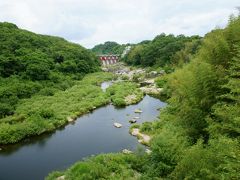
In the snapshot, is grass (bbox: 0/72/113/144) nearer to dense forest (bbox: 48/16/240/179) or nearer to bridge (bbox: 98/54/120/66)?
dense forest (bbox: 48/16/240/179)

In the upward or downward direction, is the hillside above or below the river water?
above

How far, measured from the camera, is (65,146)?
25.6 metres

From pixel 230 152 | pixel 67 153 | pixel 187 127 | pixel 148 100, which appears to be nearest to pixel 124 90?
pixel 148 100

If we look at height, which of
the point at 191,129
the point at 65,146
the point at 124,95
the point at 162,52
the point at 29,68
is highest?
the point at 162,52

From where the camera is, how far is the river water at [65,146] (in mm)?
21531

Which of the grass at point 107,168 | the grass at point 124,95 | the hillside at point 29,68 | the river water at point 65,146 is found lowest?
the river water at point 65,146

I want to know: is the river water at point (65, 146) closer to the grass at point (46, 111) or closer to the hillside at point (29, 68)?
the grass at point (46, 111)

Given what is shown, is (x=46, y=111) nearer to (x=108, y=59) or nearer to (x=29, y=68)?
(x=29, y=68)

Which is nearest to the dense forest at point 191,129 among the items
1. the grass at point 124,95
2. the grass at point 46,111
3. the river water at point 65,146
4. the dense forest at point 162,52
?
the river water at point 65,146

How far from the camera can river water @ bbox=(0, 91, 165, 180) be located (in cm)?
2153

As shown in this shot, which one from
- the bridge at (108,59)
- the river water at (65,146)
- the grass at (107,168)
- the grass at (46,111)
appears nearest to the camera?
the grass at (107,168)

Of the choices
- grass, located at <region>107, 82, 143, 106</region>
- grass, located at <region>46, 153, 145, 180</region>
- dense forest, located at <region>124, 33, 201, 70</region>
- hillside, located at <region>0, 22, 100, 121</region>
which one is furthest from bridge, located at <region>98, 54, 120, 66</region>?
grass, located at <region>46, 153, 145, 180</region>

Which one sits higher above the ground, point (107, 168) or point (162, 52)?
point (162, 52)

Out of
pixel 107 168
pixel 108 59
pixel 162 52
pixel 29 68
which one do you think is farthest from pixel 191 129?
pixel 108 59
